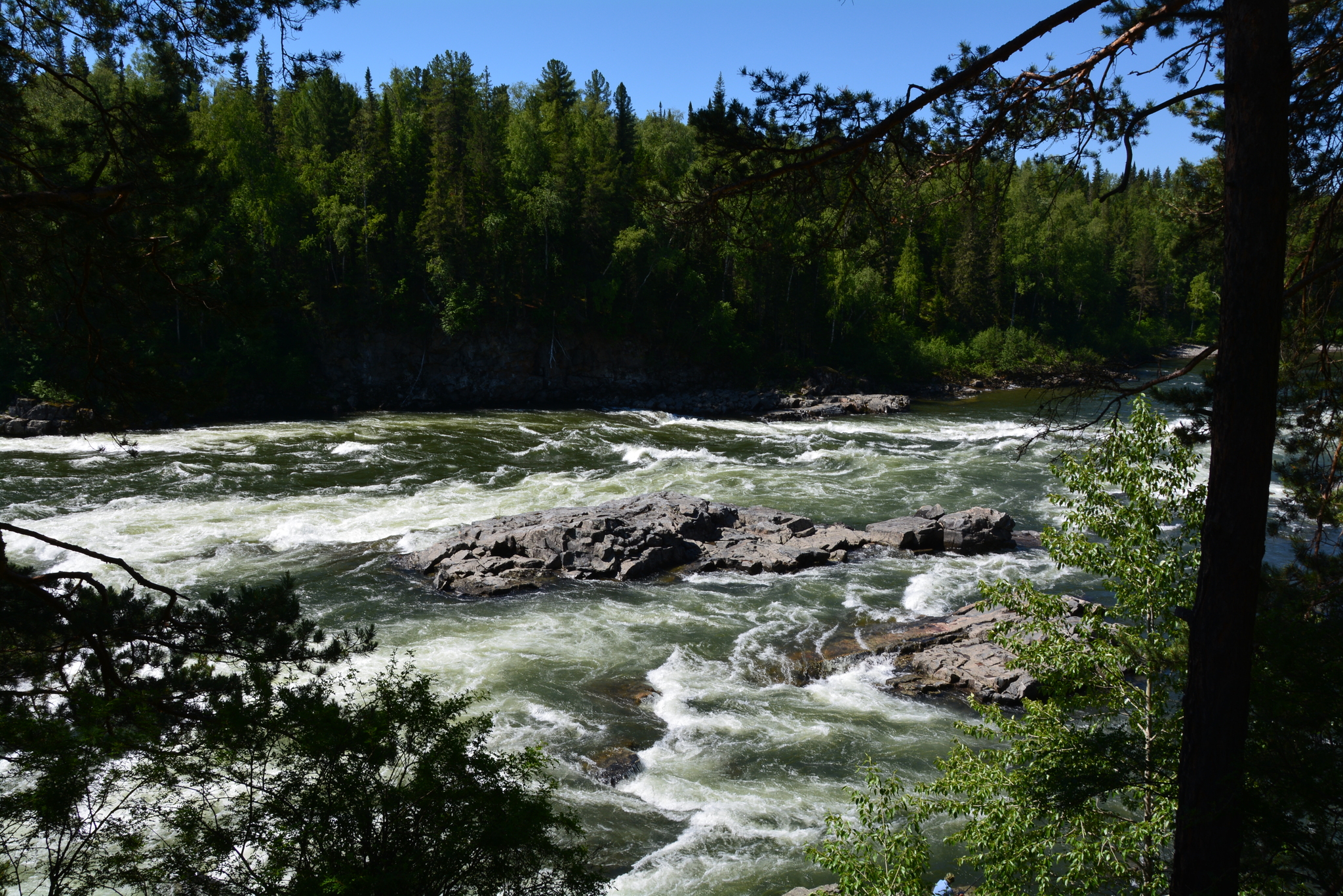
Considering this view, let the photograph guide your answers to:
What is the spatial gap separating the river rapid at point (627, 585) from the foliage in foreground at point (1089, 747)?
1809 mm

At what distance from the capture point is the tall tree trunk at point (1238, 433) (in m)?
4.61

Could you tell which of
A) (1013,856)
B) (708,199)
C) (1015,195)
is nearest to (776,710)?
(1013,856)

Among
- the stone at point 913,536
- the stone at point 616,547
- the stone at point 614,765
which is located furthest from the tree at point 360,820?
the stone at point 913,536

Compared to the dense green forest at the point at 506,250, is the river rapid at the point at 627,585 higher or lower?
lower

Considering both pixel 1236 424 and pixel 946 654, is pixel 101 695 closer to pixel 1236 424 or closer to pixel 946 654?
pixel 1236 424

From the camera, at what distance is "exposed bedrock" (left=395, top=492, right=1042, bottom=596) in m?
17.0

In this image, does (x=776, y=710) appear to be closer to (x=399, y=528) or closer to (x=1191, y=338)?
(x=399, y=528)

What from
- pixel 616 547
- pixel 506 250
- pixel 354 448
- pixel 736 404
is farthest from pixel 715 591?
pixel 506 250

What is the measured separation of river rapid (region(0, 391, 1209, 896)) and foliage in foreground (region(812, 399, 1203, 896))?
1.81 meters

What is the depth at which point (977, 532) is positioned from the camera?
61.0ft

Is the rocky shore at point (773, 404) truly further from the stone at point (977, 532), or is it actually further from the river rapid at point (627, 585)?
the stone at point (977, 532)

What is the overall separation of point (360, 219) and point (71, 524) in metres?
28.4

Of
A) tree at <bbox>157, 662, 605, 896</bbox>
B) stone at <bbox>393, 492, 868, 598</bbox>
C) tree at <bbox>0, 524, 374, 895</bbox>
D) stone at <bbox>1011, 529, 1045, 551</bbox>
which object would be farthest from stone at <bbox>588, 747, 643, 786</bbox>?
stone at <bbox>1011, 529, 1045, 551</bbox>

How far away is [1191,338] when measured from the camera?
68.4 meters
